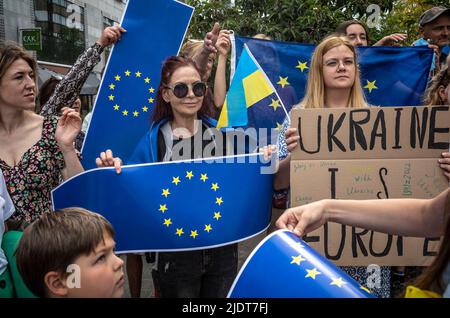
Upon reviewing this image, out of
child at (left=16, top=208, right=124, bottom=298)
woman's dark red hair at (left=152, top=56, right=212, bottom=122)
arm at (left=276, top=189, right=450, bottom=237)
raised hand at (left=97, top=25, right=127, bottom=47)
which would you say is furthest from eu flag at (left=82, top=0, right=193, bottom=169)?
arm at (left=276, top=189, right=450, bottom=237)

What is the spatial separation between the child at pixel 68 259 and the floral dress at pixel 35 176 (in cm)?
74

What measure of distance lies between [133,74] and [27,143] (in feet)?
4.06

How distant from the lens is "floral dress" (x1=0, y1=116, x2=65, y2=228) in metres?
2.39

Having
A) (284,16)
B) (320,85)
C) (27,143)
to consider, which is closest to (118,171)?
(27,143)

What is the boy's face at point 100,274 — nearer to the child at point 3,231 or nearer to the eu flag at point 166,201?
the child at point 3,231

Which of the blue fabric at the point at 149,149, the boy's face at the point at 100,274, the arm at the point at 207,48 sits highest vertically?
the arm at the point at 207,48

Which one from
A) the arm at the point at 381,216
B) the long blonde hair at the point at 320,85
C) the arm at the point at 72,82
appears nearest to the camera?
the arm at the point at 381,216

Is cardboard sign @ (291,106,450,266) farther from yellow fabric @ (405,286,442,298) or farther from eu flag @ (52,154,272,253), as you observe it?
yellow fabric @ (405,286,442,298)

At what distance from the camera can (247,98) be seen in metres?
3.73

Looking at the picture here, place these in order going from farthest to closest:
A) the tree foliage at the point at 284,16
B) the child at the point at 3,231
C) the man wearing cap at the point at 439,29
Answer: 1. the tree foliage at the point at 284,16
2. the man wearing cap at the point at 439,29
3. the child at the point at 3,231

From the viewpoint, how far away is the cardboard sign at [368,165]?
2342 millimetres

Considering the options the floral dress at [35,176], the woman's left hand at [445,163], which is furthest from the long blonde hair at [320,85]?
the floral dress at [35,176]

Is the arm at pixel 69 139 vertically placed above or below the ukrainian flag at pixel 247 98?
below

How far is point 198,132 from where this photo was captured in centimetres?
261
